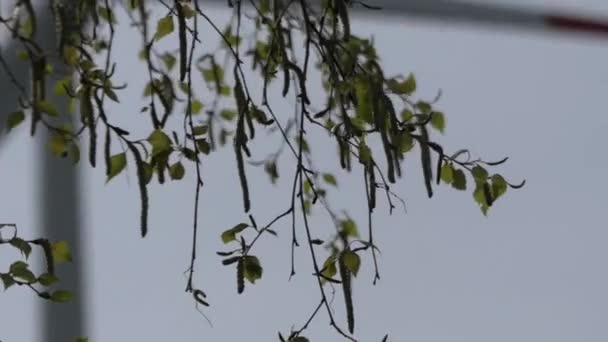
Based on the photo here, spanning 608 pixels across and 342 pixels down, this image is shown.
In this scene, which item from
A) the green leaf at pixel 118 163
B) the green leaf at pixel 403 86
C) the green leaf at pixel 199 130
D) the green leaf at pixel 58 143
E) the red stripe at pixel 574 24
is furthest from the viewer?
the red stripe at pixel 574 24

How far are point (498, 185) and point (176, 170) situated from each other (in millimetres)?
592

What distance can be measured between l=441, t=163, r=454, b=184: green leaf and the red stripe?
2601mm

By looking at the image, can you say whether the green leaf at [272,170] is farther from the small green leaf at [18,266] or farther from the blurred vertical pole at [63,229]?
the small green leaf at [18,266]

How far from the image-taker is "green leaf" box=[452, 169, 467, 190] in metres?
3.08

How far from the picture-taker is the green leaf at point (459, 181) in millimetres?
3084

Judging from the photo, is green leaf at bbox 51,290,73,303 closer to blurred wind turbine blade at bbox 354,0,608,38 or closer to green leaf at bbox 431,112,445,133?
green leaf at bbox 431,112,445,133

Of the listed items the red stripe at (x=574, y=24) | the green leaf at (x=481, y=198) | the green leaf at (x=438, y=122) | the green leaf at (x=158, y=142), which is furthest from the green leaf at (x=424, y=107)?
the red stripe at (x=574, y=24)

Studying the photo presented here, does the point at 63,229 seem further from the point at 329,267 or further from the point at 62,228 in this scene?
the point at 329,267

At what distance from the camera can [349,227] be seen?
4.01 m

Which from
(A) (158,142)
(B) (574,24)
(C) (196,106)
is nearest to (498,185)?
(A) (158,142)

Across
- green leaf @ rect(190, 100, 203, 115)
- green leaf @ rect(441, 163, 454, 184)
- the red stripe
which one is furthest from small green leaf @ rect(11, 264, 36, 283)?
the red stripe

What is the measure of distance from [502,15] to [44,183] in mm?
1712

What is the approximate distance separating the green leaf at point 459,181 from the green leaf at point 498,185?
0.05m

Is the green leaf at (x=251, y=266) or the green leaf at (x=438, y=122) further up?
the green leaf at (x=438, y=122)
